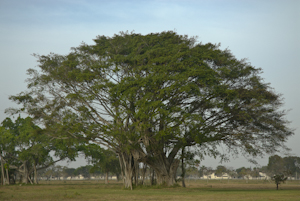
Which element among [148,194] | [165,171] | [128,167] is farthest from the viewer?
[128,167]

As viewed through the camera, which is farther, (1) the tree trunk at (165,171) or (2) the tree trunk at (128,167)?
(2) the tree trunk at (128,167)

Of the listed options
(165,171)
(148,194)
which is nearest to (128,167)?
(165,171)

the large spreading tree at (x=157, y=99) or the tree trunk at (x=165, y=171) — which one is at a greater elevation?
the large spreading tree at (x=157, y=99)

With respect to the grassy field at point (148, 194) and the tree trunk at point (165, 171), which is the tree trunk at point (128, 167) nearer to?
the grassy field at point (148, 194)

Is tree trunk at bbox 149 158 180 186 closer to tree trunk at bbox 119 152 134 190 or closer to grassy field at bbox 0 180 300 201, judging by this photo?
grassy field at bbox 0 180 300 201

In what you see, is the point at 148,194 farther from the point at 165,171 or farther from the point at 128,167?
the point at 128,167

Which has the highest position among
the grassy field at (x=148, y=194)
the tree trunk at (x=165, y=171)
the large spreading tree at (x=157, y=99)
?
the large spreading tree at (x=157, y=99)

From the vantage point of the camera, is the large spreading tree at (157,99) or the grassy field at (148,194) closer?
the grassy field at (148,194)

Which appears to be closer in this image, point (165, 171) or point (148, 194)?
point (148, 194)

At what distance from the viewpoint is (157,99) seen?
25.9m

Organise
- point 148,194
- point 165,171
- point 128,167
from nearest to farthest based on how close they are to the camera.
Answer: point 148,194 < point 165,171 < point 128,167

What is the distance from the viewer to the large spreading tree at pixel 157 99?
25.0m

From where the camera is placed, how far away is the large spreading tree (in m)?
25.0

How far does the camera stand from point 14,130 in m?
52.1
